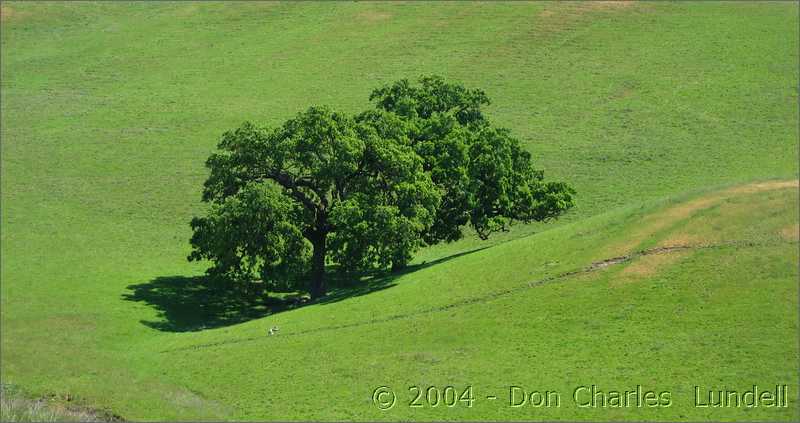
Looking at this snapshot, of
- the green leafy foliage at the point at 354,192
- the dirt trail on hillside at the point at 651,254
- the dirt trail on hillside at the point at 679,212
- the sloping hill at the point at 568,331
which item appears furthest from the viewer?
the green leafy foliage at the point at 354,192

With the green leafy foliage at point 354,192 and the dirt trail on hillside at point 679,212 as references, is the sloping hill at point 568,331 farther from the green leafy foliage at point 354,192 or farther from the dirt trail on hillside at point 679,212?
the green leafy foliage at point 354,192

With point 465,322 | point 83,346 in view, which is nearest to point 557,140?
point 465,322

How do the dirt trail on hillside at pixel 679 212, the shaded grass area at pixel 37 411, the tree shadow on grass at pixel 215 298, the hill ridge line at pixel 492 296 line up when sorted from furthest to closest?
the tree shadow on grass at pixel 215 298
the dirt trail on hillside at pixel 679 212
the hill ridge line at pixel 492 296
the shaded grass area at pixel 37 411

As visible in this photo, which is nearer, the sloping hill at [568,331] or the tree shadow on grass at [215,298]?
the sloping hill at [568,331]

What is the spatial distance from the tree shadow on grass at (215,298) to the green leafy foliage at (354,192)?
1198mm

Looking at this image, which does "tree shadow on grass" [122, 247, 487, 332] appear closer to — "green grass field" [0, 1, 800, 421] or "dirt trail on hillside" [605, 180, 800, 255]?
"green grass field" [0, 1, 800, 421]

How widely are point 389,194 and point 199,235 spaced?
996 centimetres

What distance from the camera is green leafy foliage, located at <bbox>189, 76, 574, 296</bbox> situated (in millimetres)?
52531

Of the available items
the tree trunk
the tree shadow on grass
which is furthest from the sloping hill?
the tree trunk

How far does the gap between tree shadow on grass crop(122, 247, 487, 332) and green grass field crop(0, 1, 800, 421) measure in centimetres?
22

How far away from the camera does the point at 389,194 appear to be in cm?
5488

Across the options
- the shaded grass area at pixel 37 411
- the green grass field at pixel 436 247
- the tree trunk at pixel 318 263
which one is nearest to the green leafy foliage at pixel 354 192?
the tree trunk at pixel 318 263

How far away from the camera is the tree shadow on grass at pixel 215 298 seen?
2079 inches

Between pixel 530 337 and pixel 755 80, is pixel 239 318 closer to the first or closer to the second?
Result: pixel 530 337
